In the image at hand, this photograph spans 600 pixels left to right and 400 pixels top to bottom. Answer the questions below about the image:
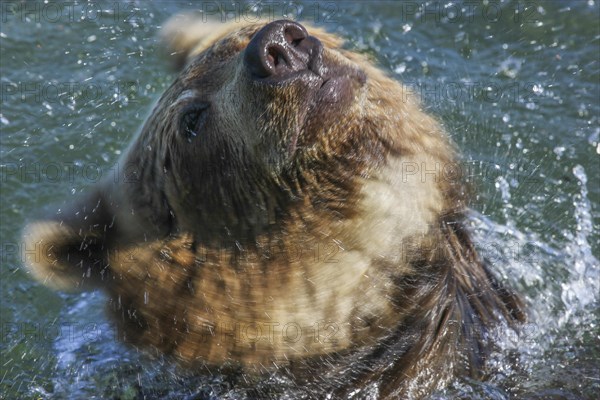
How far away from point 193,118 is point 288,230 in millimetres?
658

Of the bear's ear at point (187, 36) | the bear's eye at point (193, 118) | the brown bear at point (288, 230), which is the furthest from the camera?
the bear's ear at point (187, 36)

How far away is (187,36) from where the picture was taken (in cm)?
442

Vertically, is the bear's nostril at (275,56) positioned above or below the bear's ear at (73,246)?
A: above

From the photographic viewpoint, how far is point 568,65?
6.73m

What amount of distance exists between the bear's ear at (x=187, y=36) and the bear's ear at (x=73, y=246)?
0.95 m

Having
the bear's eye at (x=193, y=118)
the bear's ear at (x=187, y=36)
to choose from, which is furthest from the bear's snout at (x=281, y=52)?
the bear's ear at (x=187, y=36)

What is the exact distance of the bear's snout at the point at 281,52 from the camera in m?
2.88

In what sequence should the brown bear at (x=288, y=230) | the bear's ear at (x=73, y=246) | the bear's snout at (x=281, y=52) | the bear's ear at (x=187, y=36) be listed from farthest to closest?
the bear's ear at (x=187, y=36)
the bear's ear at (x=73, y=246)
the brown bear at (x=288, y=230)
the bear's snout at (x=281, y=52)

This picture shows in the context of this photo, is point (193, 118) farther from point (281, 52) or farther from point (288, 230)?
point (281, 52)

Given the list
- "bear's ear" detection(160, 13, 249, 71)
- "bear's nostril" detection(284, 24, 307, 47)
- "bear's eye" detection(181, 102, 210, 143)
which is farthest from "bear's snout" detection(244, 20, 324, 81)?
"bear's ear" detection(160, 13, 249, 71)

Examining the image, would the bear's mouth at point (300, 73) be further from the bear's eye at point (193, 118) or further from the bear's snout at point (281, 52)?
the bear's eye at point (193, 118)

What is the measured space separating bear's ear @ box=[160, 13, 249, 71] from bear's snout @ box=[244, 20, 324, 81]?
46.6 inches

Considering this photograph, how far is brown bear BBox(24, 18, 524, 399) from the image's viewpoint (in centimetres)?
309

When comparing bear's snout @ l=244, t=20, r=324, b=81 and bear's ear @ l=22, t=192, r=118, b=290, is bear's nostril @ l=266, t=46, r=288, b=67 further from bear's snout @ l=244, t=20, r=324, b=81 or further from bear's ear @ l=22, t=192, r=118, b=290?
bear's ear @ l=22, t=192, r=118, b=290
